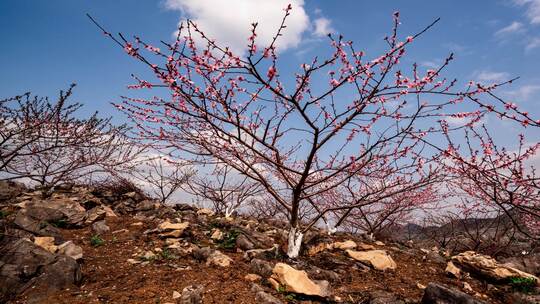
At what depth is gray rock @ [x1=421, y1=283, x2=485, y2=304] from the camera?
479 centimetres

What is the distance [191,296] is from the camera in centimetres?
442

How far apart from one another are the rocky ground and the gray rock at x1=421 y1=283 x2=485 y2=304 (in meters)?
0.01

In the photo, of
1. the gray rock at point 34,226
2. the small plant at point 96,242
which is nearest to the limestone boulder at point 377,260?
the small plant at point 96,242

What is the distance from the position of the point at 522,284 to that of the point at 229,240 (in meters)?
5.79

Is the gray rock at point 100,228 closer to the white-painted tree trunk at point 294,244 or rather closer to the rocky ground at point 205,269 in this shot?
the rocky ground at point 205,269

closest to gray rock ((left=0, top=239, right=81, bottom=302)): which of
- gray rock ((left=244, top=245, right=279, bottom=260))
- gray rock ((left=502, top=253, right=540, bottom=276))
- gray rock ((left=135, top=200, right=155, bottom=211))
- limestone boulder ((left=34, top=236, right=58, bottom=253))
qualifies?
limestone boulder ((left=34, top=236, right=58, bottom=253))

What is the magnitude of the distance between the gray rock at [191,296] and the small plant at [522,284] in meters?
5.76

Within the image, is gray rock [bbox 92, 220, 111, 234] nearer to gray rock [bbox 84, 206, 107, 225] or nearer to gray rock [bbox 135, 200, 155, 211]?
gray rock [bbox 84, 206, 107, 225]

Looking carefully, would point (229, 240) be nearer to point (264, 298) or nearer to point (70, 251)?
point (70, 251)

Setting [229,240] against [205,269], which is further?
[229,240]

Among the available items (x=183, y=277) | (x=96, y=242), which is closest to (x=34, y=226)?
(x=96, y=242)

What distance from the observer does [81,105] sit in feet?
27.7

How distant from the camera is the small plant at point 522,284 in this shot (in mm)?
6354

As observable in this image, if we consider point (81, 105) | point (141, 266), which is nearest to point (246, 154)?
point (141, 266)
